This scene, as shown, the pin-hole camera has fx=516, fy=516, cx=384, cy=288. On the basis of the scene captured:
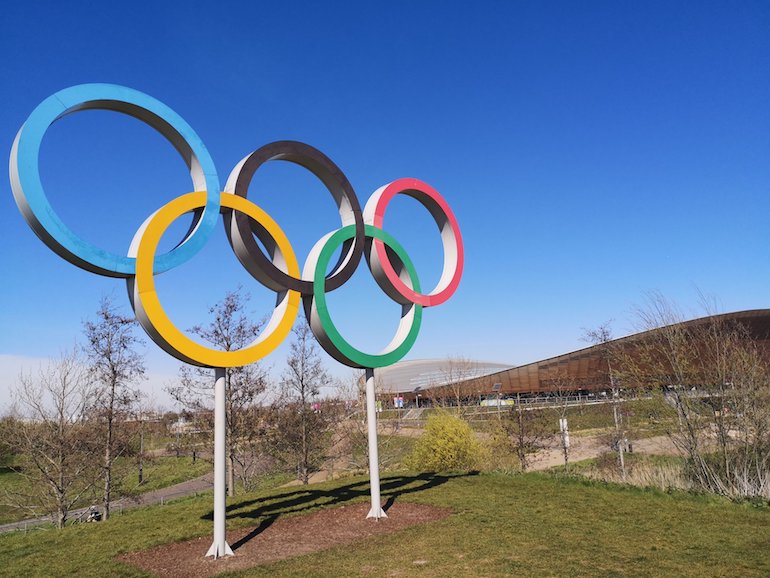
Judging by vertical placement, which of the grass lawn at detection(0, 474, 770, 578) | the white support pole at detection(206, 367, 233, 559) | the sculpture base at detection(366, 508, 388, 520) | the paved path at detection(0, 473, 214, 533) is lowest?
the paved path at detection(0, 473, 214, 533)

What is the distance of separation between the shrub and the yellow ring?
34.1 feet

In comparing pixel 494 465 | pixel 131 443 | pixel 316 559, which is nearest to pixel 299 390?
pixel 131 443

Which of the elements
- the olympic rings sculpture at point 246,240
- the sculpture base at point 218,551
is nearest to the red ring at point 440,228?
the olympic rings sculpture at point 246,240

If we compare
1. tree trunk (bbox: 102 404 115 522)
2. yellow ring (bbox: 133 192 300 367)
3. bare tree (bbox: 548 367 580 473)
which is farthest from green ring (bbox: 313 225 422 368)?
tree trunk (bbox: 102 404 115 522)

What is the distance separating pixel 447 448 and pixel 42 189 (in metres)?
14.4

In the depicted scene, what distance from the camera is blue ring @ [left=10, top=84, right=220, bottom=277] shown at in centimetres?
661

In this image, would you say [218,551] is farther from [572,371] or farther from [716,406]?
[572,371]

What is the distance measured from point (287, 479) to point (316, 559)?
24641 millimetres

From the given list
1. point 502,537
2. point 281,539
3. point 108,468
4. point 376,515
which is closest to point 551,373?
point 108,468

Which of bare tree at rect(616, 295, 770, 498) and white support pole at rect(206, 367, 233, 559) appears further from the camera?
bare tree at rect(616, 295, 770, 498)

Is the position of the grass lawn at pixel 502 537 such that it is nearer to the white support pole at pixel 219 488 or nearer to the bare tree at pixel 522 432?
the white support pole at pixel 219 488

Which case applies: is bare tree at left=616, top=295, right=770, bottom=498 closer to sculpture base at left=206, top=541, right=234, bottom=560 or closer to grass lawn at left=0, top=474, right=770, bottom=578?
grass lawn at left=0, top=474, right=770, bottom=578

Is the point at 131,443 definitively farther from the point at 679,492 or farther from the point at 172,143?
the point at 679,492

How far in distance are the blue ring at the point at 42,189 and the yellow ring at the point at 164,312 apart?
201 mm
